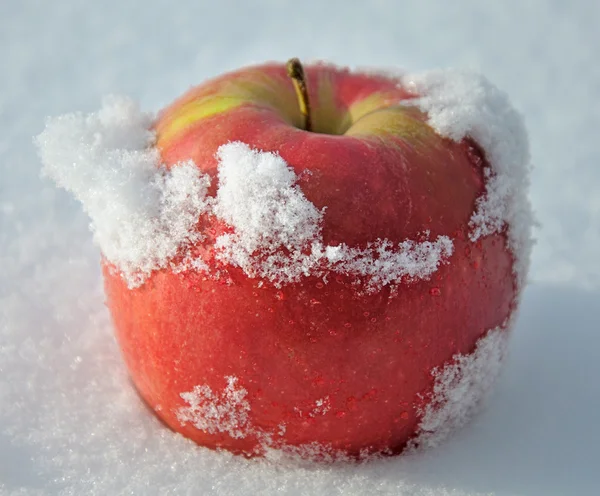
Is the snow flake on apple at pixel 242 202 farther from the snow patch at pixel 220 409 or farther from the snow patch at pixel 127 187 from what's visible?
the snow patch at pixel 220 409

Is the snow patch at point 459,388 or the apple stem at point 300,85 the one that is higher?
the apple stem at point 300,85

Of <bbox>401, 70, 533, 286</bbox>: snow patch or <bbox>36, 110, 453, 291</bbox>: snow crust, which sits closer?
<bbox>36, 110, 453, 291</bbox>: snow crust

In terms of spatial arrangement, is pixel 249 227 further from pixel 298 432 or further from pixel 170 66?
pixel 170 66

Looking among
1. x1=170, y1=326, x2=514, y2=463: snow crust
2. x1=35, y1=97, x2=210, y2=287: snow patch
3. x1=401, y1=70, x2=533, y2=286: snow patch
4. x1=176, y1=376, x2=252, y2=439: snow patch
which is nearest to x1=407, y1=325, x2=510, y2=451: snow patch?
x1=170, y1=326, x2=514, y2=463: snow crust

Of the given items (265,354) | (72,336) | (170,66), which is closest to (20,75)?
(170,66)

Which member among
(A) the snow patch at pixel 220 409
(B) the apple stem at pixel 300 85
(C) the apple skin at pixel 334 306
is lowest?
(A) the snow patch at pixel 220 409

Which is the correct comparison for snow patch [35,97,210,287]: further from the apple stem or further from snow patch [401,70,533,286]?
snow patch [401,70,533,286]

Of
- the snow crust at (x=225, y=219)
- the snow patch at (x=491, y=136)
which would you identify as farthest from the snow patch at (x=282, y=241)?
the snow patch at (x=491, y=136)

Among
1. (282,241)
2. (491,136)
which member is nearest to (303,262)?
(282,241)
